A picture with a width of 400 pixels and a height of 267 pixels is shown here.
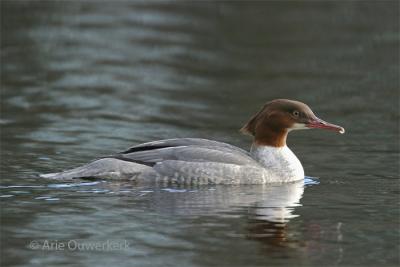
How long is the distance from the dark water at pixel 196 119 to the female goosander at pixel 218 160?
0.64 ft

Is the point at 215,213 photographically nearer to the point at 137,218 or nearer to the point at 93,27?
the point at 137,218

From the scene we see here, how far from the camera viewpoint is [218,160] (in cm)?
1209

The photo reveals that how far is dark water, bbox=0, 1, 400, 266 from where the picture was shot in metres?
9.50

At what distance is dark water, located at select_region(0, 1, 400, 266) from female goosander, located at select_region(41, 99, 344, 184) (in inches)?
7.7

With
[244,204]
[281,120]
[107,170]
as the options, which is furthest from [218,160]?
[107,170]

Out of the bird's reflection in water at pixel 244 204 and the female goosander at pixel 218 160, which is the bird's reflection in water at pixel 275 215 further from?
the female goosander at pixel 218 160

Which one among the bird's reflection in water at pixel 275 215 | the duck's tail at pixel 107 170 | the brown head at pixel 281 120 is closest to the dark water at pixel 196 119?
the bird's reflection in water at pixel 275 215

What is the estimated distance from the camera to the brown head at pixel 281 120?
486 inches

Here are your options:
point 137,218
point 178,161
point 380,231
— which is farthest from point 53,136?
point 380,231

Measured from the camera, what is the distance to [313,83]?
1986 centimetres

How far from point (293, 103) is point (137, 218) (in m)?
2.98

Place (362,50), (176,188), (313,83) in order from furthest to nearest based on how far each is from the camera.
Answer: (362,50), (313,83), (176,188)

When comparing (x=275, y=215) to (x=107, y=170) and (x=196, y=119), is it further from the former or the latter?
(x=196, y=119)

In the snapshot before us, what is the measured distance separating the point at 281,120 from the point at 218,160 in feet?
3.10
